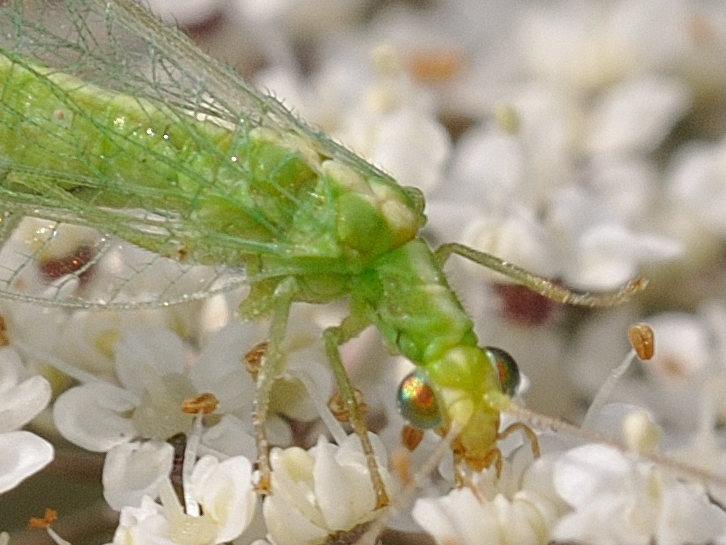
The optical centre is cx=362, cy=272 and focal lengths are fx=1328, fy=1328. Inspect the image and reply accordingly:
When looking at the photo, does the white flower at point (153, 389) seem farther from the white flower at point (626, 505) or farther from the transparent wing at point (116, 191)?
the white flower at point (626, 505)

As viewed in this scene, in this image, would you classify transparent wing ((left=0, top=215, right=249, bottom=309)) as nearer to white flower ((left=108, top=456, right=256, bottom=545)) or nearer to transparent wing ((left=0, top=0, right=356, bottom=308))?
transparent wing ((left=0, top=0, right=356, bottom=308))

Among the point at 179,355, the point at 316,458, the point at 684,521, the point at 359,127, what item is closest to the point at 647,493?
the point at 684,521

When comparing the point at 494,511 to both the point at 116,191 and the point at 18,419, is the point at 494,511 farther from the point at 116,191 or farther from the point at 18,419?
the point at 116,191

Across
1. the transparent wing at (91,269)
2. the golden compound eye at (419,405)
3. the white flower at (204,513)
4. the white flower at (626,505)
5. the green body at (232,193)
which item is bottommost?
the white flower at (204,513)

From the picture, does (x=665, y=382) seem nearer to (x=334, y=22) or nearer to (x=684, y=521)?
(x=684, y=521)

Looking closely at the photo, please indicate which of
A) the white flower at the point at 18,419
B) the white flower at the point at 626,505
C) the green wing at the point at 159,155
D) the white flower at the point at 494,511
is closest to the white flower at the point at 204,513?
the white flower at the point at 18,419

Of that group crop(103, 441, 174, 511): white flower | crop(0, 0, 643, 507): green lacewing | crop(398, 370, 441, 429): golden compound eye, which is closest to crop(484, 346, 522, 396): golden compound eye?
crop(0, 0, 643, 507): green lacewing
